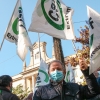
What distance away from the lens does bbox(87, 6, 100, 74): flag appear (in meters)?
3.47

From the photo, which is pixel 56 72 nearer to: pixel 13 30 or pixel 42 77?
pixel 13 30

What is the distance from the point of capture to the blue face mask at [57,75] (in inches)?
101

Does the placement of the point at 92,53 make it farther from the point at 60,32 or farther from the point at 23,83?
the point at 23,83

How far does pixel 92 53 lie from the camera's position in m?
3.56

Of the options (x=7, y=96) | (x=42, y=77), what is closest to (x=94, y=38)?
(x=7, y=96)

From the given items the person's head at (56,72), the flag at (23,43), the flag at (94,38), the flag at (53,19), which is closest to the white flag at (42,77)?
the flag at (23,43)

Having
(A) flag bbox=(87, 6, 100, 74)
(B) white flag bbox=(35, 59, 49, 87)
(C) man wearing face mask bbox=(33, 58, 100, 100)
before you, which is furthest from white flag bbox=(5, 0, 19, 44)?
(C) man wearing face mask bbox=(33, 58, 100, 100)

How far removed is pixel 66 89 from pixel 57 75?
0.52 feet

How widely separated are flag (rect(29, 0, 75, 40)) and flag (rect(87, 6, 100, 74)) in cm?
92

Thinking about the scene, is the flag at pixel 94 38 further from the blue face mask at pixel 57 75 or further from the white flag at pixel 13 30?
the white flag at pixel 13 30

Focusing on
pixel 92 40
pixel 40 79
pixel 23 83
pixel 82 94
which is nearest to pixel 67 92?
pixel 82 94

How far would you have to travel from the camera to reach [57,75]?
2553 mm

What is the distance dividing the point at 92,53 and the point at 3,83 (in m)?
1.24

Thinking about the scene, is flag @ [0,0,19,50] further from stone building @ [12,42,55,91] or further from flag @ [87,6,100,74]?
stone building @ [12,42,55,91]
